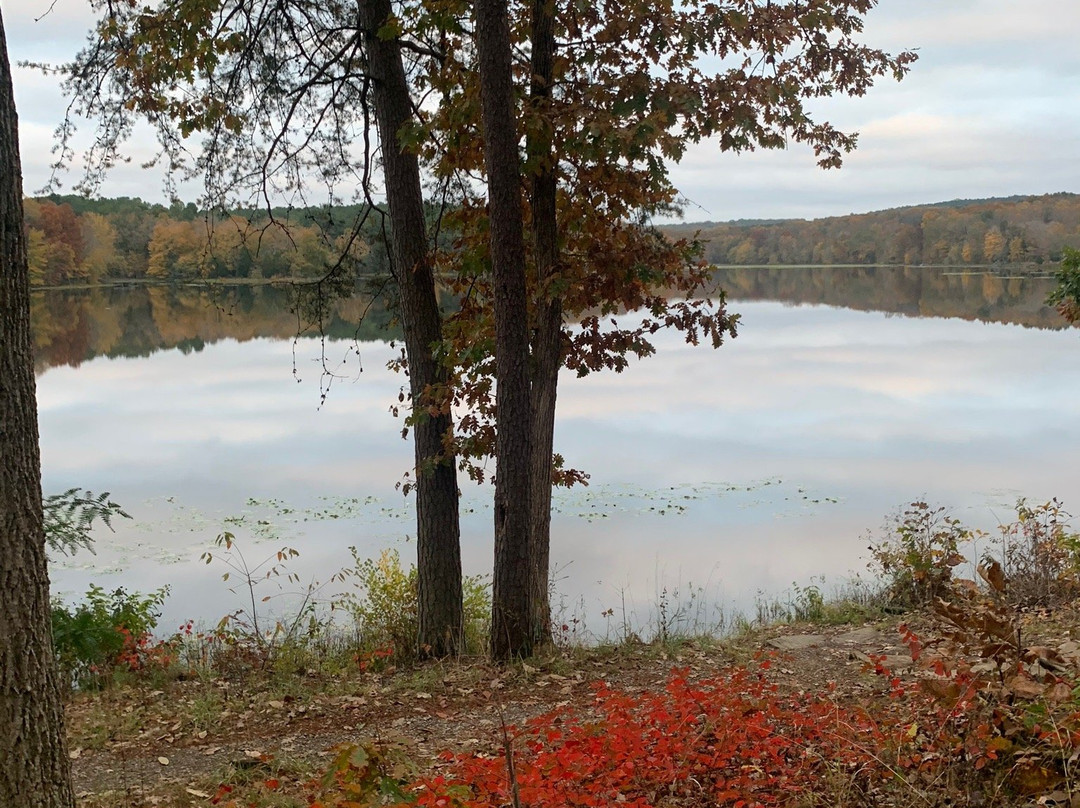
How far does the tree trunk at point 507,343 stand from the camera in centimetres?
720

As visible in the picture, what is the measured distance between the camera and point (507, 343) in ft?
24.5

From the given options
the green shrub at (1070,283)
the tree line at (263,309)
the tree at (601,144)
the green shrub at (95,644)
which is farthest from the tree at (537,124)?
the tree line at (263,309)

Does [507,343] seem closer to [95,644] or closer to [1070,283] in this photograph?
[95,644]

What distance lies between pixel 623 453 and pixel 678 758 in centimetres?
1662

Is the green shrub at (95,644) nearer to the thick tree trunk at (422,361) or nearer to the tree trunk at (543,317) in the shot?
the thick tree trunk at (422,361)

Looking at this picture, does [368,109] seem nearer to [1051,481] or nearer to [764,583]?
[764,583]

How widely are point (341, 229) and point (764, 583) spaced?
23.1ft

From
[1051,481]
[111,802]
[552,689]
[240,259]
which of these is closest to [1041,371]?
[1051,481]

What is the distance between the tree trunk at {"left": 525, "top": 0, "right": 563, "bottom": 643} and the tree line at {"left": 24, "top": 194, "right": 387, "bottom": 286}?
1.95m

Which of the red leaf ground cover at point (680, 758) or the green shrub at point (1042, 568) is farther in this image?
the green shrub at point (1042, 568)

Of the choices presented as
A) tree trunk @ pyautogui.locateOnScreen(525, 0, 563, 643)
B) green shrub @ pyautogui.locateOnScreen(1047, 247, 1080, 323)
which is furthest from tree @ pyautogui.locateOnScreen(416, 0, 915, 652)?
green shrub @ pyautogui.locateOnScreen(1047, 247, 1080, 323)

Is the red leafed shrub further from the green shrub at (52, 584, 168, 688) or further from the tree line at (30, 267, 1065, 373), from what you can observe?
the tree line at (30, 267, 1065, 373)

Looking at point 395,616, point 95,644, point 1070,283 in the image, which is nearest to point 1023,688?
point 395,616

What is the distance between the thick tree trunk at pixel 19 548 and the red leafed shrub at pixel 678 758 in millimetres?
1142
